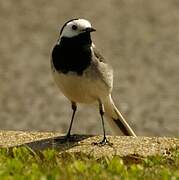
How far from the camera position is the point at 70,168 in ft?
18.7

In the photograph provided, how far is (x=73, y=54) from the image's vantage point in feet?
26.7

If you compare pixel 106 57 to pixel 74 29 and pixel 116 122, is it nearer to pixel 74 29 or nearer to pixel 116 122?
pixel 116 122

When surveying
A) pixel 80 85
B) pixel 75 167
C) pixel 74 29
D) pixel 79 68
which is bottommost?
pixel 75 167

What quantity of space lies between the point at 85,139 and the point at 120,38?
9461mm

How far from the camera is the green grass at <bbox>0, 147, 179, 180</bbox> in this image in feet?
18.5

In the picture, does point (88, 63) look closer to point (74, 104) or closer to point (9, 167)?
point (74, 104)

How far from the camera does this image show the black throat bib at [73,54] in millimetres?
7996

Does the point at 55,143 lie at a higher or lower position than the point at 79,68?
lower

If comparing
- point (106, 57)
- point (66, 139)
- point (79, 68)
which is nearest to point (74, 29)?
point (79, 68)

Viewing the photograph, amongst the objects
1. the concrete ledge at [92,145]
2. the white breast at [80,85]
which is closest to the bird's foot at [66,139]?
the concrete ledge at [92,145]

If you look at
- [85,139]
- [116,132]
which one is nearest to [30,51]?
[116,132]

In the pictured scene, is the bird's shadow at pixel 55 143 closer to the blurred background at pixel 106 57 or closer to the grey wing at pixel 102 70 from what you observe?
the grey wing at pixel 102 70

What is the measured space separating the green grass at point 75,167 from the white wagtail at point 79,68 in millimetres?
1367

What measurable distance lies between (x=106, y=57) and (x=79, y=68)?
791 cm
